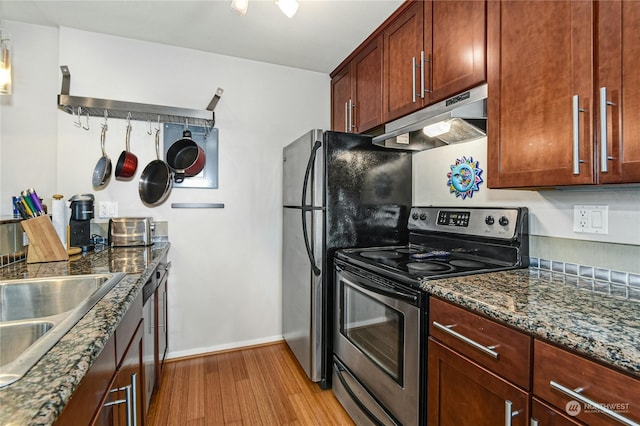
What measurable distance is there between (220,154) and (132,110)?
660 mm

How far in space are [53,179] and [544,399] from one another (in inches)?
114

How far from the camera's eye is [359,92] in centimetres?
235

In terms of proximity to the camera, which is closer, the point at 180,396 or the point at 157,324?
the point at 157,324

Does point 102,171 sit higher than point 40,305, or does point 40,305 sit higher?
point 102,171

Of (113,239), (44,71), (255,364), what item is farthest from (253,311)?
(44,71)

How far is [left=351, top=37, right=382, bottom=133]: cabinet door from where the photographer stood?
209 cm

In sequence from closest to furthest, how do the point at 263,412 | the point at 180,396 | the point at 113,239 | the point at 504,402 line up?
1. the point at 504,402
2. the point at 263,412
3. the point at 180,396
4. the point at 113,239

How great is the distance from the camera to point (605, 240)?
1.27m

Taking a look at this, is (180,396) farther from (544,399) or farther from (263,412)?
(544,399)

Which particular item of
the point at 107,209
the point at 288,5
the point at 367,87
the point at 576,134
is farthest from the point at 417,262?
the point at 107,209

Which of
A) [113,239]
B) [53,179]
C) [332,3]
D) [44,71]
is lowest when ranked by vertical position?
[113,239]

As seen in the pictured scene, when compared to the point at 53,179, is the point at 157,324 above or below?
below

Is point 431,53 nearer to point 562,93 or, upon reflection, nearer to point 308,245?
point 562,93

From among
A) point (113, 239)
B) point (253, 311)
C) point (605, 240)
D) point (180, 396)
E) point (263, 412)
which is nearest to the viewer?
point (605, 240)
